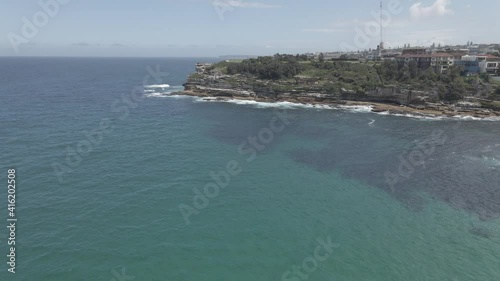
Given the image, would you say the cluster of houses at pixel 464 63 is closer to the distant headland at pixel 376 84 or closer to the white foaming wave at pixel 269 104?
the distant headland at pixel 376 84

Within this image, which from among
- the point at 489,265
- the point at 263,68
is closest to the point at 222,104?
the point at 263,68

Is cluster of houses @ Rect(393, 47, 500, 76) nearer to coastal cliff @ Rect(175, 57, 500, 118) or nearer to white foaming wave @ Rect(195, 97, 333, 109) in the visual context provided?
coastal cliff @ Rect(175, 57, 500, 118)

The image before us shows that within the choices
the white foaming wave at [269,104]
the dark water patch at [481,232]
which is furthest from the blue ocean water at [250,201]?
the white foaming wave at [269,104]

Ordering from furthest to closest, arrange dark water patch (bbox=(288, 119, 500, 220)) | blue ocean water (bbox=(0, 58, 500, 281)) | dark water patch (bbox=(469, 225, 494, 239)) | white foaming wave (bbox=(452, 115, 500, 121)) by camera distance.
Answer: white foaming wave (bbox=(452, 115, 500, 121))
dark water patch (bbox=(288, 119, 500, 220))
dark water patch (bbox=(469, 225, 494, 239))
blue ocean water (bbox=(0, 58, 500, 281))

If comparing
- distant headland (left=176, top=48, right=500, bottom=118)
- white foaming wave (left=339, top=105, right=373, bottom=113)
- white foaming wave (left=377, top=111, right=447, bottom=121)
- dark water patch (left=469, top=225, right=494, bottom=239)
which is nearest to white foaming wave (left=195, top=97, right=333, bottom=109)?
distant headland (left=176, top=48, right=500, bottom=118)

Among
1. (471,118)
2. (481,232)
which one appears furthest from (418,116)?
(481,232)

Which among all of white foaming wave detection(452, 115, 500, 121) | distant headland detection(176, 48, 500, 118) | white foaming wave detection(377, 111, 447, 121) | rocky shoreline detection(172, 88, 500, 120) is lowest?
white foaming wave detection(452, 115, 500, 121)

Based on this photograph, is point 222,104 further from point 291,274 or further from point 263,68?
Answer: point 291,274

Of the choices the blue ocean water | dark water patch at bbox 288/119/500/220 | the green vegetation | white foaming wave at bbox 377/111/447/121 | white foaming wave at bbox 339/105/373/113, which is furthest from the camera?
the green vegetation
